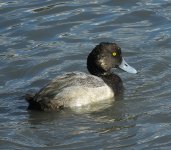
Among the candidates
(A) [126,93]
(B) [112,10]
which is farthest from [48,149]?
(B) [112,10]

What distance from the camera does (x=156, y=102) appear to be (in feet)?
30.5

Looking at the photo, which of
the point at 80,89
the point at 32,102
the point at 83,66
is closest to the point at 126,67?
the point at 83,66

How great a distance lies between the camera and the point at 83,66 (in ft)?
36.0

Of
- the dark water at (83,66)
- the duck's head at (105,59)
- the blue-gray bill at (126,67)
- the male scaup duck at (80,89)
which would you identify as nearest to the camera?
the dark water at (83,66)

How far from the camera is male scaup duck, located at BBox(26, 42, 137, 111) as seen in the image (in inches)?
364

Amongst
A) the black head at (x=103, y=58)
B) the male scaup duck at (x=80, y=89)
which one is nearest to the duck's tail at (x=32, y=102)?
the male scaup duck at (x=80, y=89)

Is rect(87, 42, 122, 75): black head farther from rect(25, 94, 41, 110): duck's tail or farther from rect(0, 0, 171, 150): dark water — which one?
rect(25, 94, 41, 110): duck's tail

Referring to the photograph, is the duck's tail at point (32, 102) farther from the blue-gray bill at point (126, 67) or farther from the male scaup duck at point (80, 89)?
the blue-gray bill at point (126, 67)

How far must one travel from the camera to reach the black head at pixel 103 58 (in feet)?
33.1

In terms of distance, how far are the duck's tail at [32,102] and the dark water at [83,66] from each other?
0.09 meters

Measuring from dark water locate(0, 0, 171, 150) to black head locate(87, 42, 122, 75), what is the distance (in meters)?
0.40

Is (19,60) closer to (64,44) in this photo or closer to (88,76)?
(64,44)

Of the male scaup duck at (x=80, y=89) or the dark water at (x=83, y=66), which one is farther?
the male scaup duck at (x=80, y=89)

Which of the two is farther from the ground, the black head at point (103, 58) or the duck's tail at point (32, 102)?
the black head at point (103, 58)
